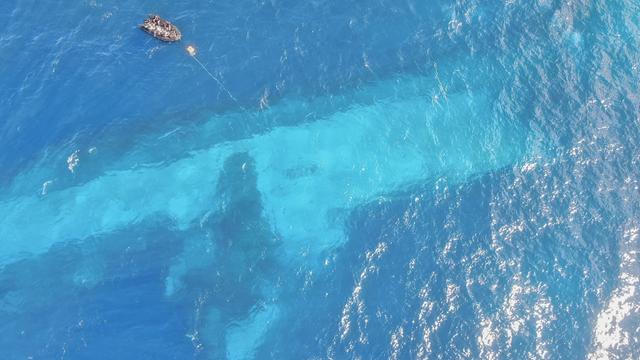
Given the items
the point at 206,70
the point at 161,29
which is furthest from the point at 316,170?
the point at 161,29

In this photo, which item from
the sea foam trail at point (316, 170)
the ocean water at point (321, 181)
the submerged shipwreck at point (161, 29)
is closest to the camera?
the ocean water at point (321, 181)

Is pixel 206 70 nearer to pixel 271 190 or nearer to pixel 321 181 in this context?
pixel 271 190

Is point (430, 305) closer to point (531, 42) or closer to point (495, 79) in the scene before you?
point (495, 79)

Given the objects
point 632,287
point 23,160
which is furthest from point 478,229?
point 23,160

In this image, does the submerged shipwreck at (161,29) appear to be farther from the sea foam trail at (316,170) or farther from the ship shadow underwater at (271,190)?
the sea foam trail at (316,170)

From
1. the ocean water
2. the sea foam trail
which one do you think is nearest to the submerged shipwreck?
the ocean water

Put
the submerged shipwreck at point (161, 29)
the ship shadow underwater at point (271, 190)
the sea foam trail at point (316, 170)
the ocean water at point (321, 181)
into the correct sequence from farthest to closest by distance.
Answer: the submerged shipwreck at point (161, 29) → the sea foam trail at point (316, 170) → the ship shadow underwater at point (271, 190) → the ocean water at point (321, 181)

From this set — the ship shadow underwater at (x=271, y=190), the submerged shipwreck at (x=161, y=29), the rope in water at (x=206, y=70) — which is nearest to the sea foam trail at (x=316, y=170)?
the ship shadow underwater at (x=271, y=190)
